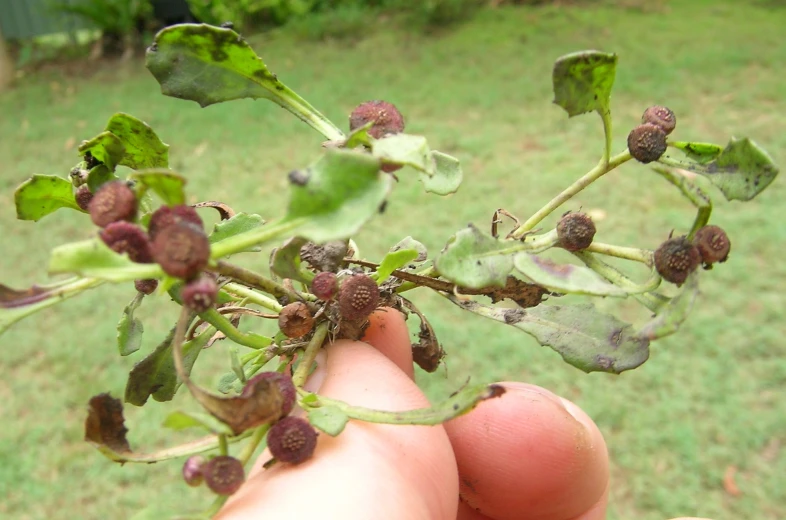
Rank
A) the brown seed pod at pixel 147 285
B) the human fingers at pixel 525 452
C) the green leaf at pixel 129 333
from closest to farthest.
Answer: the brown seed pod at pixel 147 285 < the green leaf at pixel 129 333 < the human fingers at pixel 525 452

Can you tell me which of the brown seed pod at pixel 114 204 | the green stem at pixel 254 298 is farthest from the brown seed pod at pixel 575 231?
the brown seed pod at pixel 114 204

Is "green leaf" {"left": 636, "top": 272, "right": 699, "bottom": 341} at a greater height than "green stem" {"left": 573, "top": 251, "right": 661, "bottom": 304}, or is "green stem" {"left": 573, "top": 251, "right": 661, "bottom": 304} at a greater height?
"green leaf" {"left": 636, "top": 272, "right": 699, "bottom": 341}

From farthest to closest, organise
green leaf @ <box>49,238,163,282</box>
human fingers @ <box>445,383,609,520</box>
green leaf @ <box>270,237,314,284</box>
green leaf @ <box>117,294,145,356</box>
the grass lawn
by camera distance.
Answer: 1. the grass lawn
2. human fingers @ <box>445,383,609,520</box>
3. green leaf @ <box>117,294,145,356</box>
4. green leaf @ <box>270,237,314,284</box>
5. green leaf @ <box>49,238,163,282</box>

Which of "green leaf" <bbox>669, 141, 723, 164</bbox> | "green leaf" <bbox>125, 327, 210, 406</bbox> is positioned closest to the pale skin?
"green leaf" <bbox>125, 327, 210, 406</bbox>

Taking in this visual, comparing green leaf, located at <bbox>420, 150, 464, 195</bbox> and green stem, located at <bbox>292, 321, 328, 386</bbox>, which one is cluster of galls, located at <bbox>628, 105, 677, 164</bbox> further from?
green stem, located at <bbox>292, 321, 328, 386</bbox>

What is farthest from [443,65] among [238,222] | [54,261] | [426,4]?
[54,261]

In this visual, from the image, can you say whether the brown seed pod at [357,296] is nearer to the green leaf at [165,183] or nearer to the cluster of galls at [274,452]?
the cluster of galls at [274,452]

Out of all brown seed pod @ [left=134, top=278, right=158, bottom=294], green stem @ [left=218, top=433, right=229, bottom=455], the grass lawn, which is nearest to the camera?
green stem @ [left=218, top=433, right=229, bottom=455]
